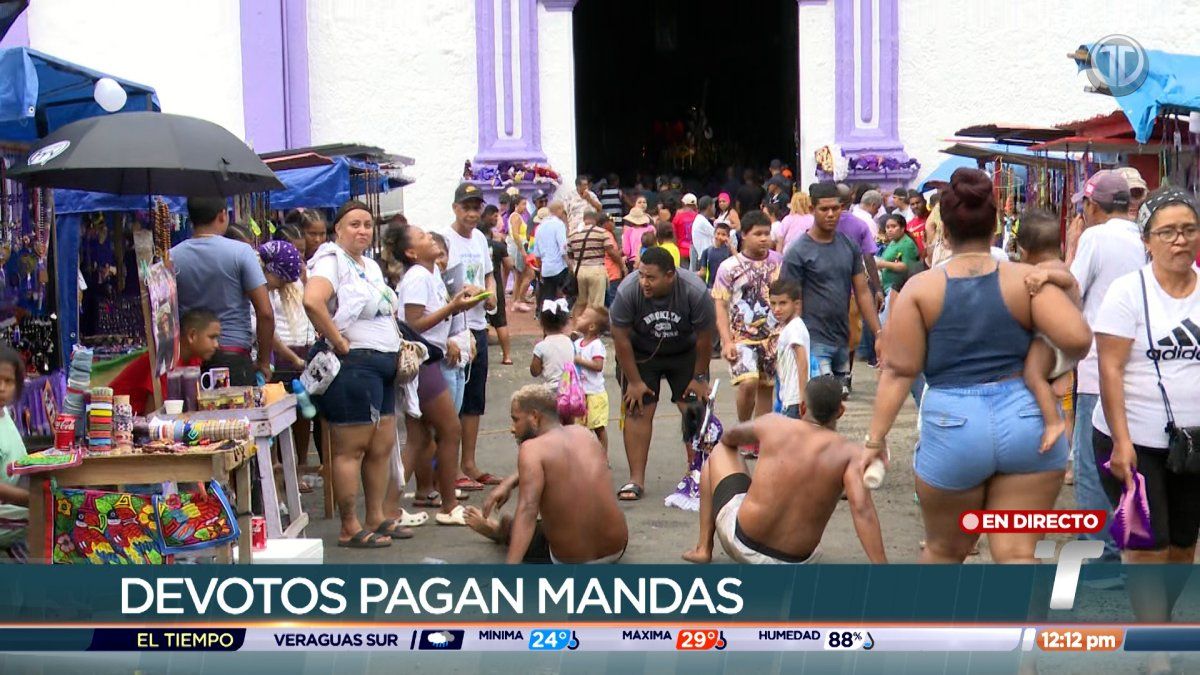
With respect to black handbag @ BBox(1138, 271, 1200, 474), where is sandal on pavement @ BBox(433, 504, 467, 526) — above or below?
below

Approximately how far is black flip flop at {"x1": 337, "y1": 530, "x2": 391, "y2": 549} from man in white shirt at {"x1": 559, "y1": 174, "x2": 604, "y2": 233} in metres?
9.06

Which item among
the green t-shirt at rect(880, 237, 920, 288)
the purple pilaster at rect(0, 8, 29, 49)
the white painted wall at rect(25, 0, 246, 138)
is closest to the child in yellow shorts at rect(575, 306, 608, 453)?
the green t-shirt at rect(880, 237, 920, 288)

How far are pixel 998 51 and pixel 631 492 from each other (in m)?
13.4

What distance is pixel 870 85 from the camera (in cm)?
2059

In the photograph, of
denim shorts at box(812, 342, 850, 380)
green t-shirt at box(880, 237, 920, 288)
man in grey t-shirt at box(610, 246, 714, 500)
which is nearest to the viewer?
denim shorts at box(812, 342, 850, 380)

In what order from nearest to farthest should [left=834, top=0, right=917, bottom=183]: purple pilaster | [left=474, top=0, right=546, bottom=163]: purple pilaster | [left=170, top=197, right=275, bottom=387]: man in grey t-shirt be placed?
[left=170, top=197, right=275, bottom=387]: man in grey t-shirt < [left=834, top=0, right=917, bottom=183]: purple pilaster < [left=474, top=0, right=546, bottom=163]: purple pilaster

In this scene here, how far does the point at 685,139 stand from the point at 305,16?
12.8 meters

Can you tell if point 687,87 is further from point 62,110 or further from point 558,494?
point 558,494

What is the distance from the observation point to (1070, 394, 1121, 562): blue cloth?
642 cm

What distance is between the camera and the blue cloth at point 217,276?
310 inches

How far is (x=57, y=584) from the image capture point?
501cm

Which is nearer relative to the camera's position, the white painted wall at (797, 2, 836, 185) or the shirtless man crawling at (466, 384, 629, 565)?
the shirtless man crawling at (466, 384, 629, 565)

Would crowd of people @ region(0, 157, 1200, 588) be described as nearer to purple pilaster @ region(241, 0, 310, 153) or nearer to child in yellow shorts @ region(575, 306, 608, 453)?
child in yellow shorts @ region(575, 306, 608, 453)

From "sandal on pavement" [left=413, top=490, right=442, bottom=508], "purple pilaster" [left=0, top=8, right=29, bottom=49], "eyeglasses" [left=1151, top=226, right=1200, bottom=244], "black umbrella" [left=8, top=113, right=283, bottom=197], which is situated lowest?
"sandal on pavement" [left=413, top=490, right=442, bottom=508]
